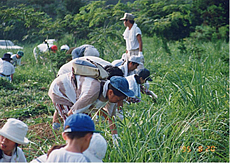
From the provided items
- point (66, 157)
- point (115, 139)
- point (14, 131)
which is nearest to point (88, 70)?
point (115, 139)

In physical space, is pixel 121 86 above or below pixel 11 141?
above

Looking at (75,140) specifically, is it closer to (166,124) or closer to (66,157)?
(66,157)

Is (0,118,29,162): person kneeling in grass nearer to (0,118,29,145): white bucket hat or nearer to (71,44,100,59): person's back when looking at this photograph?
(0,118,29,145): white bucket hat

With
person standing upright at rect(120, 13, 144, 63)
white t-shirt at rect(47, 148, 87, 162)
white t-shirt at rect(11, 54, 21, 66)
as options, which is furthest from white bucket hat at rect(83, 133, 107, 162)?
white t-shirt at rect(11, 54, 21, 66)

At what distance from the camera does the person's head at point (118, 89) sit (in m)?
3.24

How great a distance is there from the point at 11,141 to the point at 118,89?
1.06 metres

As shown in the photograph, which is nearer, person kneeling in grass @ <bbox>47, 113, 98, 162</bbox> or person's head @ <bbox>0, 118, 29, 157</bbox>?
person kneeling in grass @ <bbox>47, 113, 98, 162</bbox>

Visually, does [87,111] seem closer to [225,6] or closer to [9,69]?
[9,69]

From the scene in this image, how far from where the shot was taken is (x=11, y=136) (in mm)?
2803

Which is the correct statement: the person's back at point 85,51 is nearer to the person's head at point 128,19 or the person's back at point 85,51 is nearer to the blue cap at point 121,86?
the person's head at point 128,19

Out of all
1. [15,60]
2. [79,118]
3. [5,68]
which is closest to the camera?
[79,118]

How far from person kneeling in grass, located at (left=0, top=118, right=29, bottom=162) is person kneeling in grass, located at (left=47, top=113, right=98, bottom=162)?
0.81m

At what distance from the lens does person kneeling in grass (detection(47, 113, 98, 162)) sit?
2.07 metres

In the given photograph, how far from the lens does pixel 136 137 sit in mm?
3305
